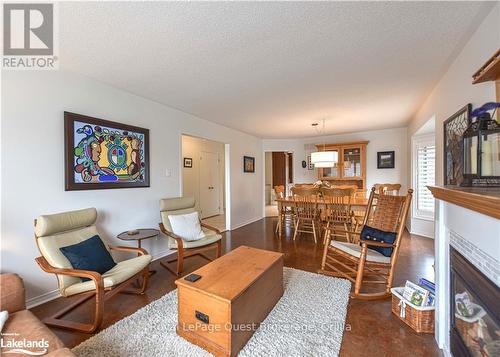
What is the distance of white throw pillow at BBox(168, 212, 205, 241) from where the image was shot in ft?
9.80

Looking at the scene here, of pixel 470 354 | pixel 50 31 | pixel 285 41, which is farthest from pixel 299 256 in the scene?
pixel 50 31

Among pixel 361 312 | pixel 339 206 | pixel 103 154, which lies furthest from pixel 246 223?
pixel 361 312

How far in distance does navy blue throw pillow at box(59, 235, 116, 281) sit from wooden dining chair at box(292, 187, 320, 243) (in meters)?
3.01

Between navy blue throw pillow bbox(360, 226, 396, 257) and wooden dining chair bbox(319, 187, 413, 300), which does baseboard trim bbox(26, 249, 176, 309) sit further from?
navy blue throw pillow bbox(360, 226, 396, 257)

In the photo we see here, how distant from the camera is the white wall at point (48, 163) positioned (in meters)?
1.97

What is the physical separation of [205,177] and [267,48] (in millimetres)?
4771

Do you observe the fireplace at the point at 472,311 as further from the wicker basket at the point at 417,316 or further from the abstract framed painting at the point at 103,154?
the abstract framed painting at the point at 103,154

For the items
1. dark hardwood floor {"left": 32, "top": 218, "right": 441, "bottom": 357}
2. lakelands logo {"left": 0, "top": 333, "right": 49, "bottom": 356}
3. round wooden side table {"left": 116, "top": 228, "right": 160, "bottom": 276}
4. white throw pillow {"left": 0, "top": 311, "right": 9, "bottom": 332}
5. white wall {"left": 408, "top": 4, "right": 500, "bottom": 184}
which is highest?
white wall {"left": 408, "top": 4, "right": 500, "bottom": 184}

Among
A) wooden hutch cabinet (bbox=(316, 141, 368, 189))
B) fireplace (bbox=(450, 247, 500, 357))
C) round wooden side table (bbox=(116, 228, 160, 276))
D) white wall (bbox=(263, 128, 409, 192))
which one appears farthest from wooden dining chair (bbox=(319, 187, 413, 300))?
white wall (bbox=(263, 128, 409, 192))

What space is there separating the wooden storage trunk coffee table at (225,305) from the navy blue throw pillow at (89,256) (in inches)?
36.6

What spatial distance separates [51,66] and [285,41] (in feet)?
7.17

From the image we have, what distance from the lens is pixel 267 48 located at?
6.17 feet

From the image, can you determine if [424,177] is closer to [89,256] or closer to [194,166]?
[194,166]

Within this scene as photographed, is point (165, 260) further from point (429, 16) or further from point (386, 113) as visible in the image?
point (386, 113)
